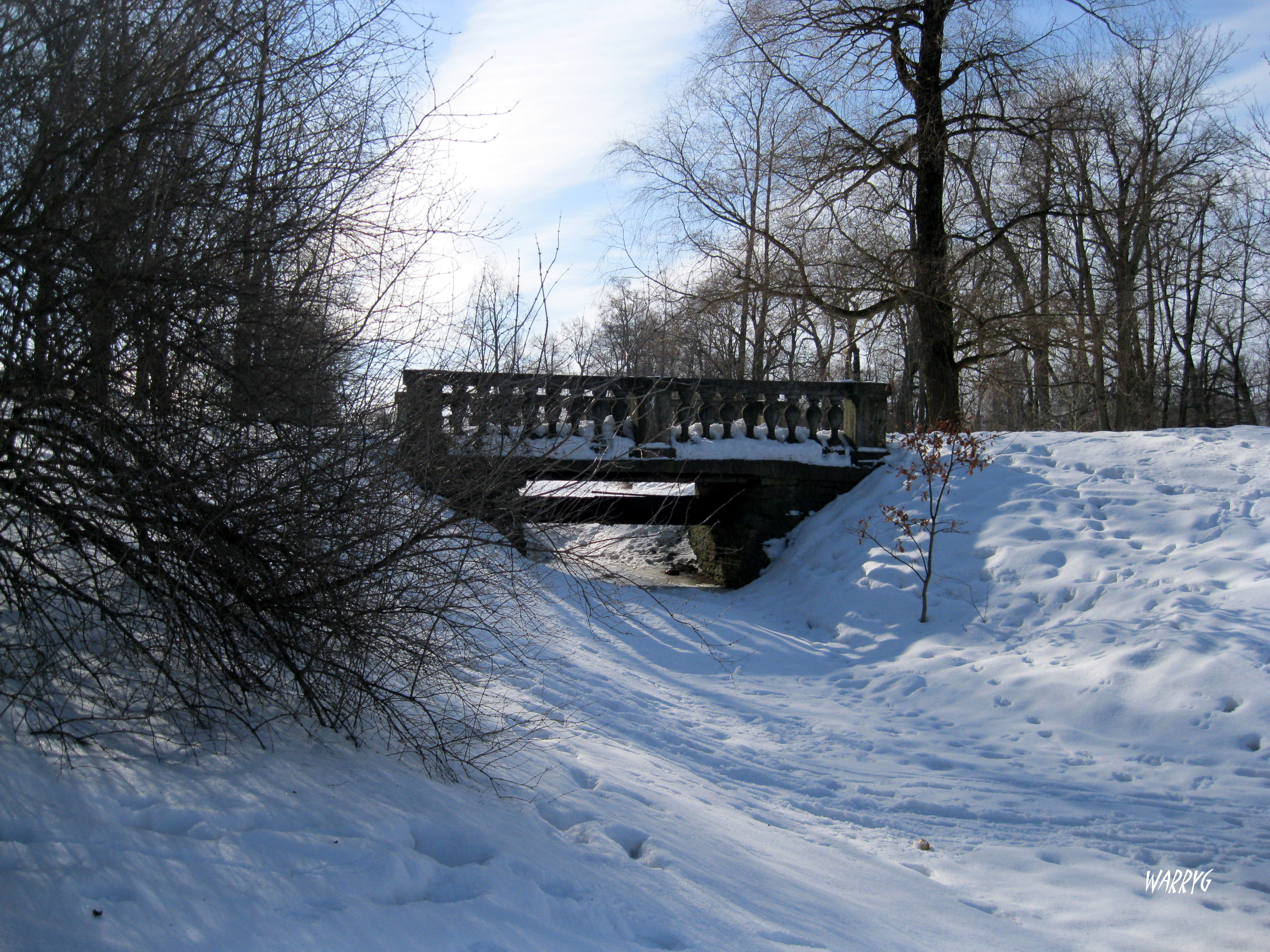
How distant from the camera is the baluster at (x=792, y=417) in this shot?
1150 centimetres

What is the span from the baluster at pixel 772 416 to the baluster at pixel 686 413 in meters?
1.04

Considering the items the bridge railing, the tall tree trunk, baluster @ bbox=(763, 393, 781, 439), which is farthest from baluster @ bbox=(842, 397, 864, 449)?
the tall tree trunk

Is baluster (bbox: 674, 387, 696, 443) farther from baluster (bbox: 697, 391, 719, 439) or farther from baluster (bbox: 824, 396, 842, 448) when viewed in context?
baluster (bbox: 824, 396, 842, 448)

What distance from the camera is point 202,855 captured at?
107 inches

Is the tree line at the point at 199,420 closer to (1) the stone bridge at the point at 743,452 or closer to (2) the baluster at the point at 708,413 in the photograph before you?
(1) the stone bridge at the point at 743,452

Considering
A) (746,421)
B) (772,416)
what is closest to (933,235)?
(772,416)

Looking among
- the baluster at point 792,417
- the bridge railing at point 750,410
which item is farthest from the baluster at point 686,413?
the baluster at point 792,417

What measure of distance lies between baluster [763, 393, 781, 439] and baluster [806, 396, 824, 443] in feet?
1.38

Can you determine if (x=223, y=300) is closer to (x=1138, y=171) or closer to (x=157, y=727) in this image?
(x=157, y=727)

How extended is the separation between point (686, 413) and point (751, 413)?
964mm

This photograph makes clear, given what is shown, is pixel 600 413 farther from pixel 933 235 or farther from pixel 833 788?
pixel 933 235

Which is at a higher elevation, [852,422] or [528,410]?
[852,422]

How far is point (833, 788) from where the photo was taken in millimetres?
5383

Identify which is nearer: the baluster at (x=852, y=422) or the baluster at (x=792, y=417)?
the baluster at (x=792, y=417)
